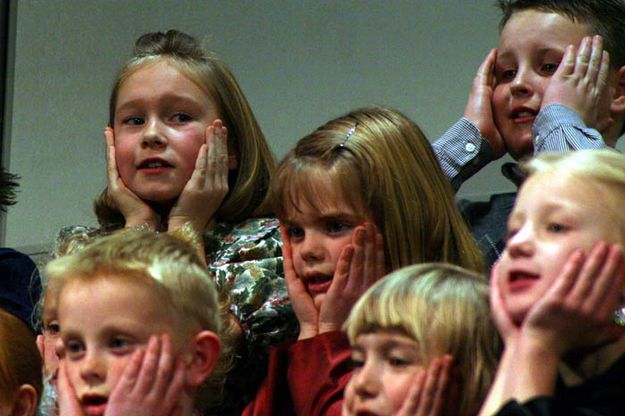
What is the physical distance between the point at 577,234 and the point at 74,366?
2.65 feet

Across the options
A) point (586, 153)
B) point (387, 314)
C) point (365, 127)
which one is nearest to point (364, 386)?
point (387, 314)

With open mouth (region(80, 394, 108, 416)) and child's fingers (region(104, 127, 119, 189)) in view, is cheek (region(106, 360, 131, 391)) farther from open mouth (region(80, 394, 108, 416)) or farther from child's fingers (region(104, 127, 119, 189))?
child's fingers (region(104, 127, 119, 189))

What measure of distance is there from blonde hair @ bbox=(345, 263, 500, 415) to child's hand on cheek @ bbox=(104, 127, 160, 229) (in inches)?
38.0

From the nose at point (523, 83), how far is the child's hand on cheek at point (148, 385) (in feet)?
3.43

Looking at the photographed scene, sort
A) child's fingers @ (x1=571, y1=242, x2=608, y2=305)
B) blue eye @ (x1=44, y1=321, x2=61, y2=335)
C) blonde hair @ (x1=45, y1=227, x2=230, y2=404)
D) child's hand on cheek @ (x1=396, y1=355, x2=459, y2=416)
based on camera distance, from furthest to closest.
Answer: blue eye @ (x1=44, y1=321, x2=61, y2=335), blonde hair @ (x1=45, y1=227, x2=230, y2=404), child's hand on cheek @ (x1=396, y1=355, x2=459, y2=416), child's fingers @ (x1=571, y1=242, x2=608, y2=305)

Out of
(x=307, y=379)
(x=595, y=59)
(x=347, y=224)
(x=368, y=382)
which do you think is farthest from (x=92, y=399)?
(x=595, y=59)

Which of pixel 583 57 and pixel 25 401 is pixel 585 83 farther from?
pixel 25 401

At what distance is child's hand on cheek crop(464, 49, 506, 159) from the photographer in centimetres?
289

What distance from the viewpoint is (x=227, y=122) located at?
117 inches

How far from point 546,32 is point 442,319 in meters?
1.05

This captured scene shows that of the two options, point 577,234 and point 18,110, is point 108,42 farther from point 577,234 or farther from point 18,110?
point 577,234

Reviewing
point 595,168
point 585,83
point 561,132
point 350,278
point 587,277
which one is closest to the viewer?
point 587,277

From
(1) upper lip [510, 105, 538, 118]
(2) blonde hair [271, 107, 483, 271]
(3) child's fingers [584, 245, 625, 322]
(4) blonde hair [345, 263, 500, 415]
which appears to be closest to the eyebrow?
(2) blonde hair [271, 107, 483, 271]

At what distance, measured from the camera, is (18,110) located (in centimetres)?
404
